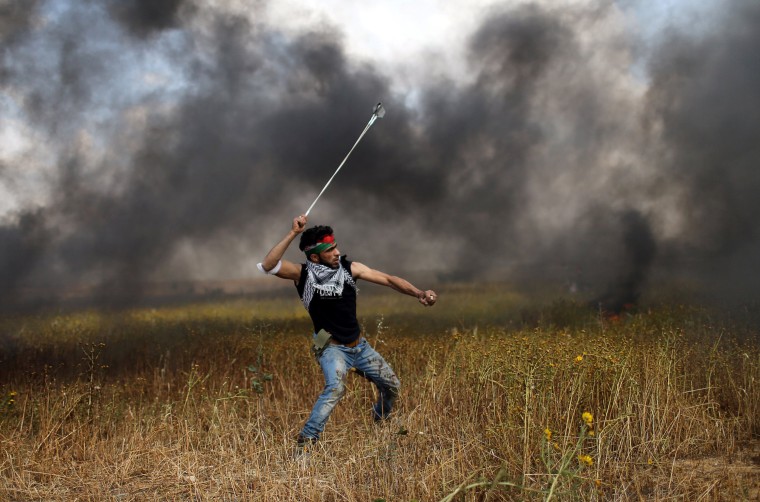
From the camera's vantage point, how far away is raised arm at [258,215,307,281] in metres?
5.45

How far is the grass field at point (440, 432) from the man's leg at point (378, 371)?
21 cm

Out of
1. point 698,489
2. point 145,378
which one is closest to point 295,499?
point 698,489

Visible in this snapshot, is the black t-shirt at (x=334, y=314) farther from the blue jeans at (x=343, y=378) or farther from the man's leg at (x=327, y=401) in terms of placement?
the man's leg at (x=327, y=401)

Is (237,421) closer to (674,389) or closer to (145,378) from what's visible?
(145,378)

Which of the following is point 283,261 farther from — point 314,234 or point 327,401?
point 327,401

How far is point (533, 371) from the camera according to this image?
18.5ft

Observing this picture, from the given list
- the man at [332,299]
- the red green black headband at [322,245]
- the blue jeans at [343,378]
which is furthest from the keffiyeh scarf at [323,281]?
the blue jeans at [343,378]

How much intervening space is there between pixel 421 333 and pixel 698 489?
5.71 m

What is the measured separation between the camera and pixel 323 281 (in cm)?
583

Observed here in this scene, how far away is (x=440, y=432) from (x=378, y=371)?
0.75 m

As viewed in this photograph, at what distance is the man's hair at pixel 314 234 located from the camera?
590 centimetres

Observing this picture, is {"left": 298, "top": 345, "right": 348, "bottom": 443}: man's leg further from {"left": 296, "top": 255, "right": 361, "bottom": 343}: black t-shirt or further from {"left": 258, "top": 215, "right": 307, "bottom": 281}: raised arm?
{"left": 258, "top": 215, "right": 307, "bottom": 281}: raised arm

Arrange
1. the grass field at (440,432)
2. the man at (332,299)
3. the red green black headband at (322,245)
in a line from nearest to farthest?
1. the grass field at (440,432)
2. the man at (332,299)
3. the red green black headband at (322,245)

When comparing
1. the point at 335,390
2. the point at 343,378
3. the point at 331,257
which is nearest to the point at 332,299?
the point at 331,257
